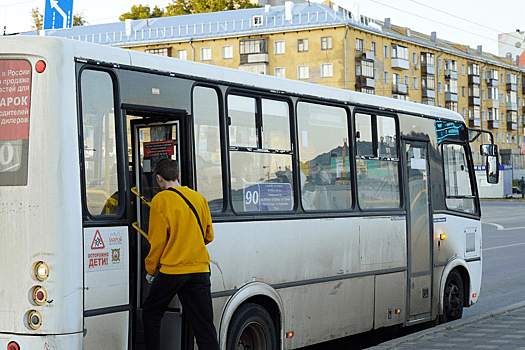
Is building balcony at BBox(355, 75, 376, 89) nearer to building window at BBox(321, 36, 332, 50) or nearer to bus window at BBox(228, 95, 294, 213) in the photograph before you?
building window at BBox(321, 36, 332, 50)

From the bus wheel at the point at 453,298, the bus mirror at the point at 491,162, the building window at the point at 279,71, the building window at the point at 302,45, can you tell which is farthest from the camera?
the building window at the point at 279,71

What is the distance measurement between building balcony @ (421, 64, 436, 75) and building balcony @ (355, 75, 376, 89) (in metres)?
13.4

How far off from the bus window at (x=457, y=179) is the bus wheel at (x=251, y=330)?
3.96m

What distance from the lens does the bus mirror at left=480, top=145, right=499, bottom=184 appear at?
10523 millimetres

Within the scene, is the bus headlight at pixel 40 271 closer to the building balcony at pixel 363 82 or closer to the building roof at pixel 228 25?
the building roof at pixel 228 25

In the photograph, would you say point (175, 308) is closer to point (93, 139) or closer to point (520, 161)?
point (93, 139)

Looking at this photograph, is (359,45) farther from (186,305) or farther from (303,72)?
(186,305)

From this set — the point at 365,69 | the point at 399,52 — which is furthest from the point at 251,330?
the point at 399,52

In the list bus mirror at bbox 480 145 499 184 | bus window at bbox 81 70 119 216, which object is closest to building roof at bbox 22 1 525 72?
bus mirror at bbox 480 145 499 184

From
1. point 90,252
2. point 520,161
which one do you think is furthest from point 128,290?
point 520,161

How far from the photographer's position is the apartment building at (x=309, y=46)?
7288 cm

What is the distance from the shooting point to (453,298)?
402 inches

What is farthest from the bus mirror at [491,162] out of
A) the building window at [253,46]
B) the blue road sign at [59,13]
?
the building window at [253,46]

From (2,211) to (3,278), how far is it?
0.45m
